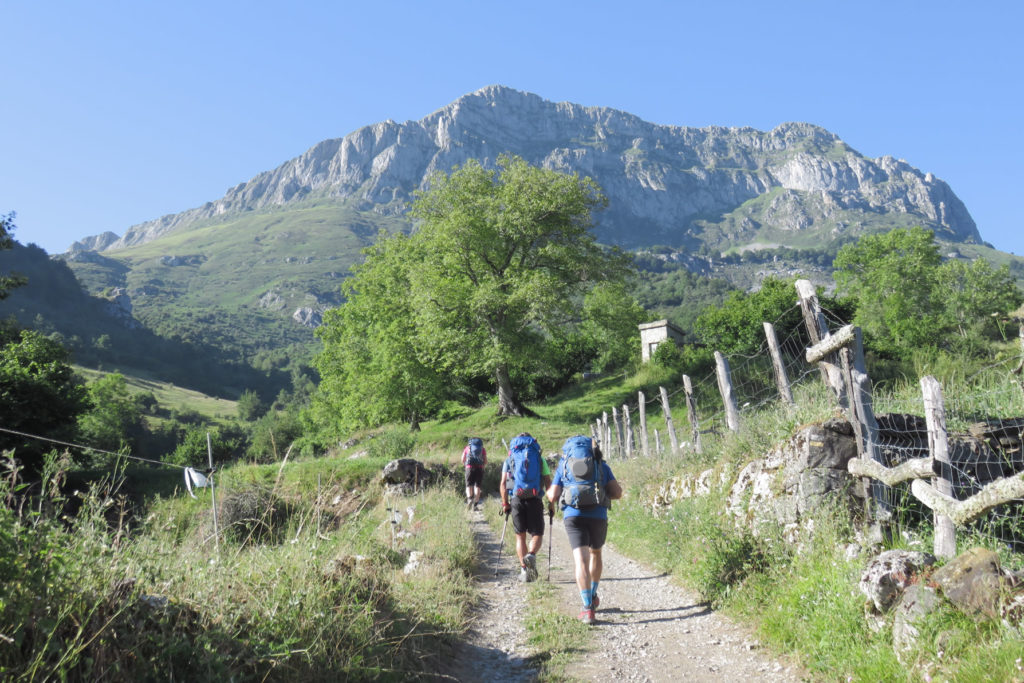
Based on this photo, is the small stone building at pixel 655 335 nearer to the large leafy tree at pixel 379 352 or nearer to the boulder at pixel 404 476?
the large leafy tree at pixel 379 352

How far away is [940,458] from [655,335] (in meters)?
34.5

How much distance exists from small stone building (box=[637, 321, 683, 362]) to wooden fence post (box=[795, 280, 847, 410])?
30.2 m

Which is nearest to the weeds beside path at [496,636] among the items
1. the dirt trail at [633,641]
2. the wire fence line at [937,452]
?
the dirt trail at [633,641]

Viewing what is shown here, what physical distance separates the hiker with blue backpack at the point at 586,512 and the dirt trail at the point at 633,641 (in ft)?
1.36

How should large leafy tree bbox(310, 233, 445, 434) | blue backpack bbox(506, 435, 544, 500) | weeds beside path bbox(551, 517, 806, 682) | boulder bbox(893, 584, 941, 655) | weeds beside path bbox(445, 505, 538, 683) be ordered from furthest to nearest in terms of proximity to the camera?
large leafy tree bbox(310, 233, 445, 434) < blue backpack bbox(506, 435, 544, 500) < weeds beside path bbox(445, 505, 538, 683) < weeds beside path bbox(551, 517, 806, 682) < boulder bbox(893, 584, 941, 655)

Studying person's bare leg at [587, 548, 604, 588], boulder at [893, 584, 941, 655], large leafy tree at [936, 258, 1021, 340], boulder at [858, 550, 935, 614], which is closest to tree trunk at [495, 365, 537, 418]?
person's bare leg at [587, 548, 604, 588]

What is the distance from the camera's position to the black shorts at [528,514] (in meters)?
7.91

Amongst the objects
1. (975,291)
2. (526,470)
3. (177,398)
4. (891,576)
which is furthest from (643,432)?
(177,398)

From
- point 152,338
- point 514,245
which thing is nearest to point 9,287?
point 514,245

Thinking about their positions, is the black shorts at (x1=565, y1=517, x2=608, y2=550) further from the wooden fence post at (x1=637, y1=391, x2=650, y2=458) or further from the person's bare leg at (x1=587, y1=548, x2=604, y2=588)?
the wooden fence post at (x1=637, y1=391, x2=650, y2=458)

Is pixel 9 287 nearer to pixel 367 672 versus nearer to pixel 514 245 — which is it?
pixel 514 245

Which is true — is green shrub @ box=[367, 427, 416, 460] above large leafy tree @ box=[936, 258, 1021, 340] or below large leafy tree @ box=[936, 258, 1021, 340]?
below

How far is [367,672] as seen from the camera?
3967mm

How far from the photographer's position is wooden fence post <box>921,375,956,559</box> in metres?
4.31
